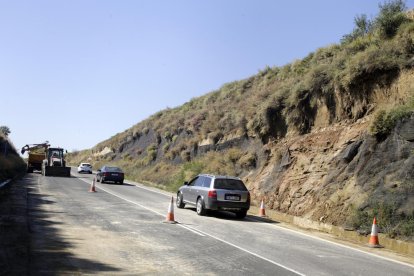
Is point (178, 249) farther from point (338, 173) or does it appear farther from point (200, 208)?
point (338, 173)

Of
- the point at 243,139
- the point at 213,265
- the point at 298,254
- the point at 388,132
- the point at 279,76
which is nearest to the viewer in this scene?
the point at 213,265

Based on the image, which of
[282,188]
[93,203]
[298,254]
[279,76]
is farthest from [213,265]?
[279,76]

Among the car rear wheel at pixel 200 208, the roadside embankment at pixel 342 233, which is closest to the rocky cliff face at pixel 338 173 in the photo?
the roadside embankment at pixel 342 233

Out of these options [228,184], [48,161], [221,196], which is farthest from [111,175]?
[221,196]

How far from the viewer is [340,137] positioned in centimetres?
2098

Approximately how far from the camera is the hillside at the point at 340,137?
1578 centimetres

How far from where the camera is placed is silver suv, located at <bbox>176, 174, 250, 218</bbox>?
57.9 feet

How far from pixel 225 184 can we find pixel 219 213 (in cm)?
197

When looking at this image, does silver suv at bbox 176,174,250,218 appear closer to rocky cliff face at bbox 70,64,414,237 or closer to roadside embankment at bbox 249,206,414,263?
roadside embankment at bbox 249,206,414,263

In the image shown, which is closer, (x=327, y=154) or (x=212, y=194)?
(x=212, y=194)

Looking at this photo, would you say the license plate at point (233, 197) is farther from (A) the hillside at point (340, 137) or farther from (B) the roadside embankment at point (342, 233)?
(A) the hillside at point (340, 137)

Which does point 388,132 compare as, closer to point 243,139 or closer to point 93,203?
point 93,203

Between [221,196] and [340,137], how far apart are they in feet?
22.0

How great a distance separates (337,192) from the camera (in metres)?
17.6
